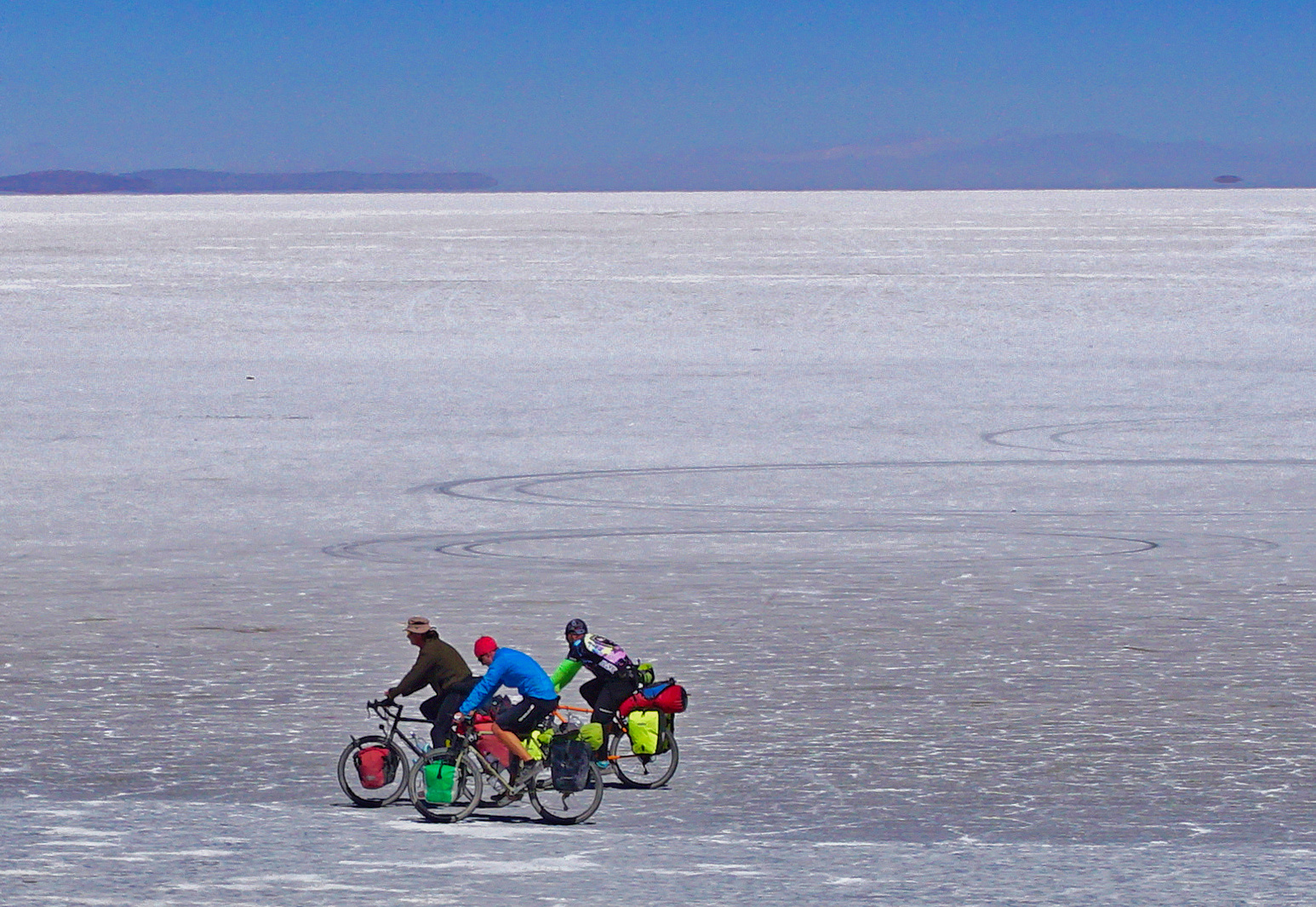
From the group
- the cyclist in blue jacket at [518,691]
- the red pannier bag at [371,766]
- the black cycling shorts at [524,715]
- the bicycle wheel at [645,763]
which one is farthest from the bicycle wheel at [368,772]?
the bicycle wheel at [645,763]

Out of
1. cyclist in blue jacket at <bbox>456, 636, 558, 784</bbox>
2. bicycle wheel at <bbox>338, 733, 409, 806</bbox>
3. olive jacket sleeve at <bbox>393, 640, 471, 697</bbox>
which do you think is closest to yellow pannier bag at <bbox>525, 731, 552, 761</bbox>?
cyclist in blue jacket at <bbox>456, 636, 558, 784</bbox>

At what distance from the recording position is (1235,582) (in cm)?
1211

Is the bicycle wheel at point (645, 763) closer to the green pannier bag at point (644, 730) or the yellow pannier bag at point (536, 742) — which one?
the green pannier bag at point (644, 730)

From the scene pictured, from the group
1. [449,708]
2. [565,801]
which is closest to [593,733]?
[565,801]

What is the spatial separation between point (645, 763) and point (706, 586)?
4.67 meters

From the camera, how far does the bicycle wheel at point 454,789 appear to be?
275 inches

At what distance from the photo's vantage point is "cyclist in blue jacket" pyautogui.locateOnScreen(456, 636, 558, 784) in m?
6.91

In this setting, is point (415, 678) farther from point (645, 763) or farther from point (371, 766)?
point (645, 763)

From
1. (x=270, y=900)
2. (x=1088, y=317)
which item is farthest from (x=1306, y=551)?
(x=1088, y=317)

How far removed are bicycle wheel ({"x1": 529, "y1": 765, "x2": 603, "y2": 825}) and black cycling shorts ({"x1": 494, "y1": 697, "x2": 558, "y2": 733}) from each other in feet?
0.66

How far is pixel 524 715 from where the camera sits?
7.00m

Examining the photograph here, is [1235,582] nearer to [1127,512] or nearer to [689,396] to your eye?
[1127,512]

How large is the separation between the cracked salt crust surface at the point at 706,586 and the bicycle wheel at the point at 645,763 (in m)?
0.08

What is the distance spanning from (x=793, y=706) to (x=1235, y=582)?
4126 mm
